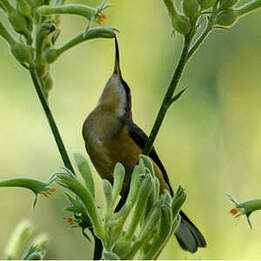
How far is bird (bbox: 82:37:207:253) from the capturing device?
11.0 feet

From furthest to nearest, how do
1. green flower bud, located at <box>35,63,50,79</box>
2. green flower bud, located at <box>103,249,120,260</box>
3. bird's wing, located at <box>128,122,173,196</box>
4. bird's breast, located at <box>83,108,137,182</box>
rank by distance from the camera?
bird's wing, located at <box>128,122,173,196</box>, bird's breast, located at <box>83,108,137,182</box>, green flower bud, located at <box>35,63,50,79</box>, green flower bud, located at <box>103,249,120,260</box>

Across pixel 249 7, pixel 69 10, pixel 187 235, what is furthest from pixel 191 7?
pixel 187 235

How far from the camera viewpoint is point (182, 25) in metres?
2.13

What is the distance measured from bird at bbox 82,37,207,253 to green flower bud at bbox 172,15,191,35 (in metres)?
1.01

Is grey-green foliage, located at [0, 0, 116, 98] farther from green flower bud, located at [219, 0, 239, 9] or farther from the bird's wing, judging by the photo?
the bird's wing

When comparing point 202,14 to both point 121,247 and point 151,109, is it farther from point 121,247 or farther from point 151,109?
point 151,109

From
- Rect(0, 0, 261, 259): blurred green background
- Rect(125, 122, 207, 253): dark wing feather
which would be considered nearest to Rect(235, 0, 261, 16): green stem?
Rect(125, 122, 207, 253): dark wing feather

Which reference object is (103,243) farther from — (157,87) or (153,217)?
(157,87)

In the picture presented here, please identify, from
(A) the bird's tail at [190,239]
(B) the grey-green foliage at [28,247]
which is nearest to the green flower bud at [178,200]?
(B) the grey-green foliage at [28,247]

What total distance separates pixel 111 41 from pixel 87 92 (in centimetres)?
39

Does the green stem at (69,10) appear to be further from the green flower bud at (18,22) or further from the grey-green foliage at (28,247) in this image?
the grey-green foliage at (28,247)

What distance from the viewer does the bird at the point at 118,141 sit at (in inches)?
132

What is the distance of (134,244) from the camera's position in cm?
195

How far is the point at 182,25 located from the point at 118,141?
A: 4.96ft
